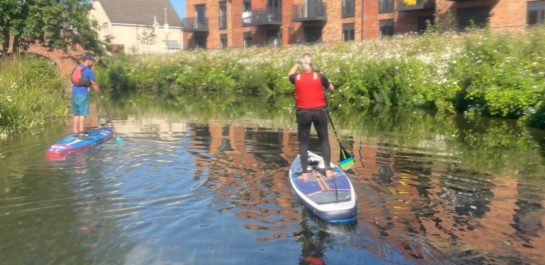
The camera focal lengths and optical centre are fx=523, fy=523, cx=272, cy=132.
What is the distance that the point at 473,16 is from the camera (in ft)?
114

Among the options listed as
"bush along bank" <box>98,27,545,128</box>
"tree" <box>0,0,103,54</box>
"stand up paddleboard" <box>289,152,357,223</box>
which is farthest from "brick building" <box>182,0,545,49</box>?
"stand up paddleboard" <box>289,152,357,223</box>

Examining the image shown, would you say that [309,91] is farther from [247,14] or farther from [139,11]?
[139,11]

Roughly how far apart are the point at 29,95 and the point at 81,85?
4.60 m

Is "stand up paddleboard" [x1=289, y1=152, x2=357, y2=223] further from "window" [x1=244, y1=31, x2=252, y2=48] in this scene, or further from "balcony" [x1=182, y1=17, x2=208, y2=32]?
"balcony" [x1=182, y1=17, x2=208, y2=32]

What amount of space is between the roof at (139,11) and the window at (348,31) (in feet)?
96.3

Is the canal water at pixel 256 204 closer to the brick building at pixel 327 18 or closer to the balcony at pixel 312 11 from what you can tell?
the brick building at pixel 327 18

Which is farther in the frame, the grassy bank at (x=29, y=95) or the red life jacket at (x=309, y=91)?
the grassy bank at (x=29, y=95)

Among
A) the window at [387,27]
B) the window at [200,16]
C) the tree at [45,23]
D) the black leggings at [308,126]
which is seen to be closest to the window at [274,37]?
the window at [200,16]

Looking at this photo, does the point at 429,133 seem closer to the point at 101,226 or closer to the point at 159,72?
the point at 101,226

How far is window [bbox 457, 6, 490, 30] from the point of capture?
112 feet

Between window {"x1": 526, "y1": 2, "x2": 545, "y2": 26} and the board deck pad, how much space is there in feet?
96.0

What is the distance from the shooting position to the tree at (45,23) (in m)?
25.4

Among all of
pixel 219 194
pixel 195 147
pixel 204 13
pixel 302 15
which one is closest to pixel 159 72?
pixel 302 15

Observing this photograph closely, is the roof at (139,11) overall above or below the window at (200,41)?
above
